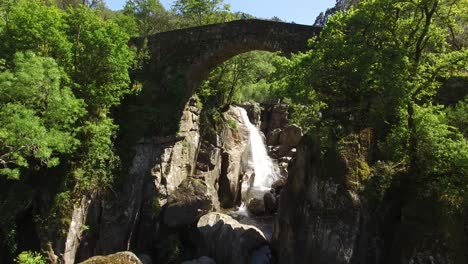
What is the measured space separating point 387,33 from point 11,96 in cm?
1211

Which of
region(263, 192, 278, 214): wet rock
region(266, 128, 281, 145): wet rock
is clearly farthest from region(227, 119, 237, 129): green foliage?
region(263, 192, 278, 214): wet rock

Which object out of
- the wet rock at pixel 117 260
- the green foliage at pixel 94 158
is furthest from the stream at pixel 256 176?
the wet rock at pixel 117 260

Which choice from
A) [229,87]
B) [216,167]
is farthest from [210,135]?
[229,87]

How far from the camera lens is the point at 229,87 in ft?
82.4

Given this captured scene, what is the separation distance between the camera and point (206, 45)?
779 inches

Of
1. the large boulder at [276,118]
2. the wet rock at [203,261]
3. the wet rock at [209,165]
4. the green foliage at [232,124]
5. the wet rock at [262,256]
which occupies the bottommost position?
the wet rock at [203,261]

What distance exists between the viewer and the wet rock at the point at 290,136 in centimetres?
2717

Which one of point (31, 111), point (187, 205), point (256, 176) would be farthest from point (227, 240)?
point (256, 176)

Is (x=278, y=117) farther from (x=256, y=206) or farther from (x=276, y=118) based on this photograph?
(x=256, y=206)

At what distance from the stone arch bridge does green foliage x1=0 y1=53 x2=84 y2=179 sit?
790cm

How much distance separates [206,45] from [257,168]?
9235 mm

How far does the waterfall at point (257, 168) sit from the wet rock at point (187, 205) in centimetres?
462

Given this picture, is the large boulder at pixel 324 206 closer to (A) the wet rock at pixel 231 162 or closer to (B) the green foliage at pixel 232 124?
(A) the wet rock at pixel 231 162

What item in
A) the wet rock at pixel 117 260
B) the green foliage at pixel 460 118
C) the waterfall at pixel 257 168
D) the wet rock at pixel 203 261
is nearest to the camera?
the wet rock at pixel 117 260
